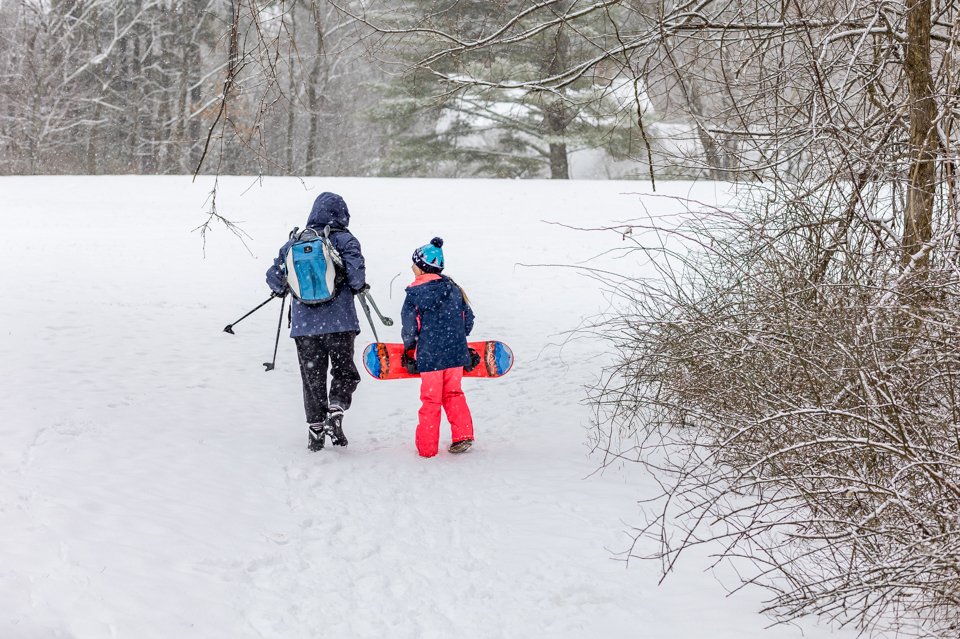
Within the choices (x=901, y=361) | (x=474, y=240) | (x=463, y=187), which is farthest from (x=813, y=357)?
(x=463, y=187)

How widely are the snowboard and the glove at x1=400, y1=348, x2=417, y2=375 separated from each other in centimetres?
2

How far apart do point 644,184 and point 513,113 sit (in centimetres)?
680

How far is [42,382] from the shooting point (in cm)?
759

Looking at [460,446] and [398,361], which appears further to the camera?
[398,361]

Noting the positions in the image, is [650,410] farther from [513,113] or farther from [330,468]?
[513,113]

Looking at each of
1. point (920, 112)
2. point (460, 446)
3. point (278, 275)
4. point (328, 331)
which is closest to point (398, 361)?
point (328, 331)

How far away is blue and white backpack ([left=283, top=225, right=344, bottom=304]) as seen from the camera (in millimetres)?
5926

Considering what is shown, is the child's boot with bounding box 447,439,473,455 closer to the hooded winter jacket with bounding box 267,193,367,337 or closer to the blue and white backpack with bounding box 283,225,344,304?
the hooded winter jacket with bounding box 267,193,367,337

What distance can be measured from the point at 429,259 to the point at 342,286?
68cm

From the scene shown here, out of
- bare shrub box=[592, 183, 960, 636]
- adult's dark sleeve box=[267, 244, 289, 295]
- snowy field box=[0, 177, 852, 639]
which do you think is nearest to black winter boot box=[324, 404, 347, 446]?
snowy field box=[0, 177, 852, 639]

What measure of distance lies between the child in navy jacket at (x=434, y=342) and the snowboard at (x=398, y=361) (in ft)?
0.64

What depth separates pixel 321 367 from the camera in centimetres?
614

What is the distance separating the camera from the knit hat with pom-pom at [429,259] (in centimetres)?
608

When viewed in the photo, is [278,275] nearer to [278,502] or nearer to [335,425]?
[335,425]
